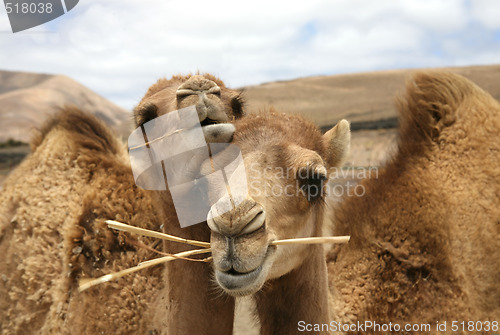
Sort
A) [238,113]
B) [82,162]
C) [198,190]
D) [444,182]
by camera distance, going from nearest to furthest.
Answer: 1. [198,190]
2. [238,113]
3. [444,182]
4. [82,162]

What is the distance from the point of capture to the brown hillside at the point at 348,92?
21.6 metres

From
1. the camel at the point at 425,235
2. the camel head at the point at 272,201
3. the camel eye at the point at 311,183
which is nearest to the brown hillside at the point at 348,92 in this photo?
the camel at the point at 425,235

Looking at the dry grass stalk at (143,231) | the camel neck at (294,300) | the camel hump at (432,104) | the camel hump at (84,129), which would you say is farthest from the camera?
the camel hump at (84,129)

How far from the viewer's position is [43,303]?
4.41 metres

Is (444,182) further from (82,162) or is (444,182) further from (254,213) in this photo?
(82,162)

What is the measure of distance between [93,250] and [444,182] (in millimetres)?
3172

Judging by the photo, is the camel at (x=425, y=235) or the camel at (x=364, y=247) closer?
the camel at (x=364, y=247)

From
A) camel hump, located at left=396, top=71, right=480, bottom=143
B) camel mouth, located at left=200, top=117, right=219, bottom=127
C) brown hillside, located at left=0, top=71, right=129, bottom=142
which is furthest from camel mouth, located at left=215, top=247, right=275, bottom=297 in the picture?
brown hillside, located at left=0, top=71, right=129, bottom=142

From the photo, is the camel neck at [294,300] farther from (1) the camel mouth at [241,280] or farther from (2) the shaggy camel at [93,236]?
(1) the camel mouth at [241,280]

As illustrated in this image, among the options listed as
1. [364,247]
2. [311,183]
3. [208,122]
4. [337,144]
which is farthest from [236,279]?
[364,247]

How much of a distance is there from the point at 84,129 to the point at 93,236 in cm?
135

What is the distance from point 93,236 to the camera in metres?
4.27

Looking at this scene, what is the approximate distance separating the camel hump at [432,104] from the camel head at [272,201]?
71.0 inches

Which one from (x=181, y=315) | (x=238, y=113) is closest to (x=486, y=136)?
(x=238, y=113)
